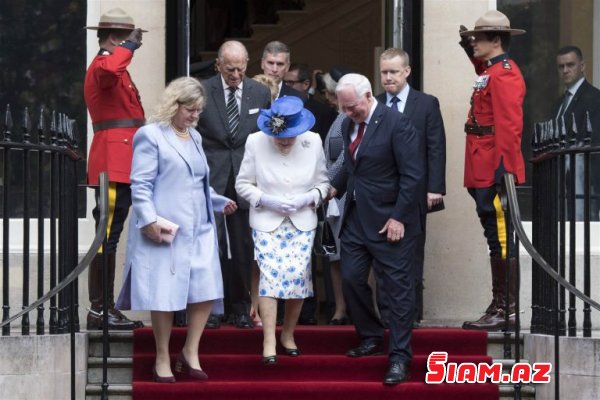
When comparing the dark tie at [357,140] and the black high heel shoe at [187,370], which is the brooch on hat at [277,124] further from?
the black high heel shoe at [187,370]

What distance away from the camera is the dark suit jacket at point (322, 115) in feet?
37.4

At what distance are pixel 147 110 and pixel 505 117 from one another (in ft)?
9.06

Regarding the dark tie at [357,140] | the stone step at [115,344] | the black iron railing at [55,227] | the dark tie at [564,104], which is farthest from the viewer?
the dark tie at [564,104]

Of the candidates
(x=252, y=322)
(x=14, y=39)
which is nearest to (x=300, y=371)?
(x=252, y=322)

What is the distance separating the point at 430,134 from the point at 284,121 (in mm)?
1188

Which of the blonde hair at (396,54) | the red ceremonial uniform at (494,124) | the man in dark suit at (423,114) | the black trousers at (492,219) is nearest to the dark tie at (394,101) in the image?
the man in dark suit at (423,114)

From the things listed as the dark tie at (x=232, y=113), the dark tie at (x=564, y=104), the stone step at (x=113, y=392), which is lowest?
the stone step at (x=113, y=392)

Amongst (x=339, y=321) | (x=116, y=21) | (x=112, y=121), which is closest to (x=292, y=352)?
(x=339, y=321)

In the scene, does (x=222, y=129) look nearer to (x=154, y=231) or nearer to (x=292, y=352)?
(x=154, y=231)

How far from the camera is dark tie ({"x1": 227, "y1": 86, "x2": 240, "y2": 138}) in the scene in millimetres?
10586

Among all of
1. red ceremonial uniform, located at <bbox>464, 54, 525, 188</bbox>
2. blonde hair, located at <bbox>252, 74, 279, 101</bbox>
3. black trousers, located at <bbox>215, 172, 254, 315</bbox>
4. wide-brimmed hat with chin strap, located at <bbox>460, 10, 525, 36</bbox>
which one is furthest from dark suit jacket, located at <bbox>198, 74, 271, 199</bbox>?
wide-brimmed hat with chin strap, located at <bbox>460, 10, 525, 36</bbox>

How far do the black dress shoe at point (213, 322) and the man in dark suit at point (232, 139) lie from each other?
0.59ft

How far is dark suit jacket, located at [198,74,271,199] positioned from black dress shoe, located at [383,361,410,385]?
182 centimetres

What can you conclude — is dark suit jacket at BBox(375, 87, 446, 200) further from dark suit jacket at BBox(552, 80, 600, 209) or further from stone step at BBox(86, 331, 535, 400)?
dark suit jacket at BBox(552, 80, 600, 209)
